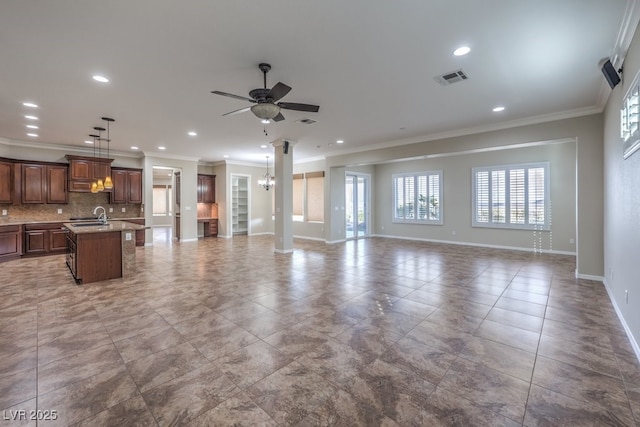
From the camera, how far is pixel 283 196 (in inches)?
298

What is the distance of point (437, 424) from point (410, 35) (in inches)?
125

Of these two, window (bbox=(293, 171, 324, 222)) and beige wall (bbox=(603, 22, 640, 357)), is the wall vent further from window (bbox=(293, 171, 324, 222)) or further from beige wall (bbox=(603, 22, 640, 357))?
window (bbox=(293, 171, 324, 222))

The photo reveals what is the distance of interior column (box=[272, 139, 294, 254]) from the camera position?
754 cm

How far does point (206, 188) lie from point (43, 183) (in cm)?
457

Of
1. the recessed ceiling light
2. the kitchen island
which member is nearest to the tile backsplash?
the kitchen island

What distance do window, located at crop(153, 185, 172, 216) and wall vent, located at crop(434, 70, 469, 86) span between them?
49.1 ft

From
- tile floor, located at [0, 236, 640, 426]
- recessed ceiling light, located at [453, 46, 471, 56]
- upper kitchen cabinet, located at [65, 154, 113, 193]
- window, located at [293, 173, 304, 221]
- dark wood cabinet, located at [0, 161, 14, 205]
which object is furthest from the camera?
window, located at [293, 173, 304, 221]

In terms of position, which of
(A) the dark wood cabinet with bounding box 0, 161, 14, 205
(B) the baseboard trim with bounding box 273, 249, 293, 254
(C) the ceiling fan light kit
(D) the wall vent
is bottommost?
(B) the baseboard trim with bounding box 273, 249, 293, 254

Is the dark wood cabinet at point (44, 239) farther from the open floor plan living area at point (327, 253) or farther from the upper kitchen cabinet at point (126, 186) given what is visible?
the upper kitchen cabinet at point (126, 186)

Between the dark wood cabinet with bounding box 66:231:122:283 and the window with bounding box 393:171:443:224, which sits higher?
the window with bounding box 393:171:443:224

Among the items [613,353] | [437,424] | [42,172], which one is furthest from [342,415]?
[42,172]

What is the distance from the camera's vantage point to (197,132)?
21.5ft

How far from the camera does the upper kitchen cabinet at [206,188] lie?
36.0 ft

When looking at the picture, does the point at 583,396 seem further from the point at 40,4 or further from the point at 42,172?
the point at 42,172
